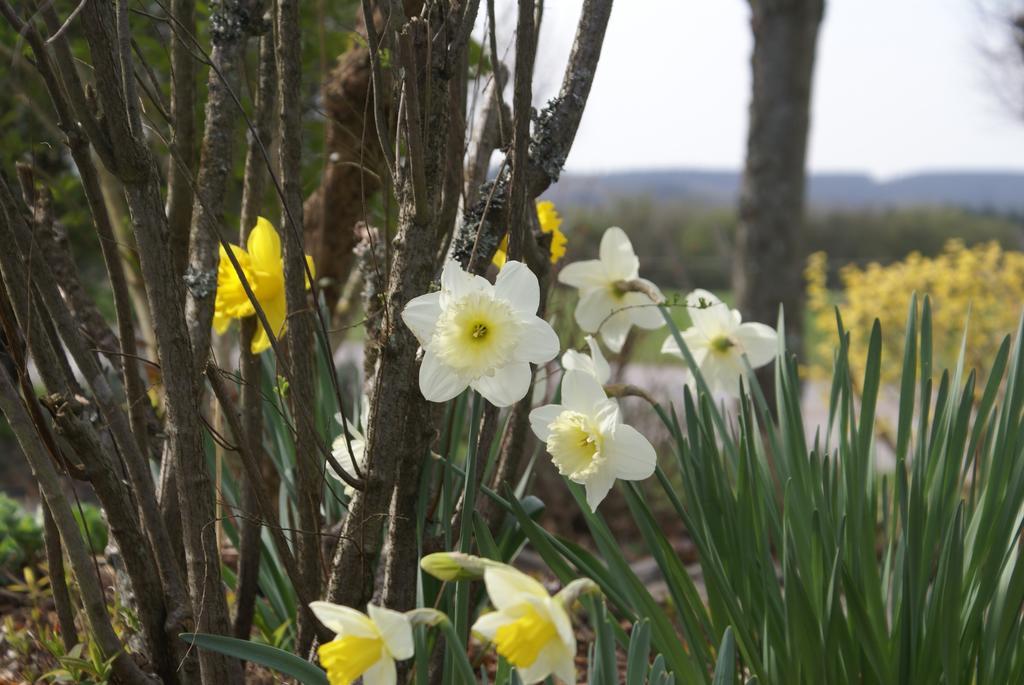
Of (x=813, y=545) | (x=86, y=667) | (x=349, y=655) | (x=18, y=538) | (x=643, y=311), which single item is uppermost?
(x=643, y=311)

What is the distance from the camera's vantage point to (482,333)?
1136mm

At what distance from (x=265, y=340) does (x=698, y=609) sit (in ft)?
2.64

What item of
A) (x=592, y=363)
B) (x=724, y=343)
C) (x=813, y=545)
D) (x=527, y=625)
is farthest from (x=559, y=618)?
(x=724, y=343)

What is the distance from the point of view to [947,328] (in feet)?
23.1

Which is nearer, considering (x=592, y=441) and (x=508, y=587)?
(x=508, y=587)

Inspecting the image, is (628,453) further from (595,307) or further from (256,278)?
(256,278)

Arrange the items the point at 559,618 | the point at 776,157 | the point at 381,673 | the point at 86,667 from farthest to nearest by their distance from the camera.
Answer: the point at 776,157
the point at 86,667
the point at 381,673
the point at 559,618

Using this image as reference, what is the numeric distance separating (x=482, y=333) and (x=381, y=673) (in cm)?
39

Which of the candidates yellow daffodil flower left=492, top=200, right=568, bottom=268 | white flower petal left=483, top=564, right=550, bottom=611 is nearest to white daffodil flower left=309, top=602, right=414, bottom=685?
white flower petal left=483, top=564, right=550, bottom=611

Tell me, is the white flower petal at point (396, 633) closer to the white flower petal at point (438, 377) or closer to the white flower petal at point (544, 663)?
the white flower petal at point (544, 663)

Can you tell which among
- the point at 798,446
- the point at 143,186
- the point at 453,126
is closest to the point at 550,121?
the point at 453,126

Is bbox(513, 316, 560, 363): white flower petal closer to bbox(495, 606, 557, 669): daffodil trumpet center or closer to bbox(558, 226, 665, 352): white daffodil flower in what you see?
bbox(495, 606, 557, 669): daffodil trumpet center

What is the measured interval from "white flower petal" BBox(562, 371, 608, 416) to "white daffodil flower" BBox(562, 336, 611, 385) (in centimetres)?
11

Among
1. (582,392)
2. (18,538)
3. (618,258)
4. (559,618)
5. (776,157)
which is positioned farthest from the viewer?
(776,157)
